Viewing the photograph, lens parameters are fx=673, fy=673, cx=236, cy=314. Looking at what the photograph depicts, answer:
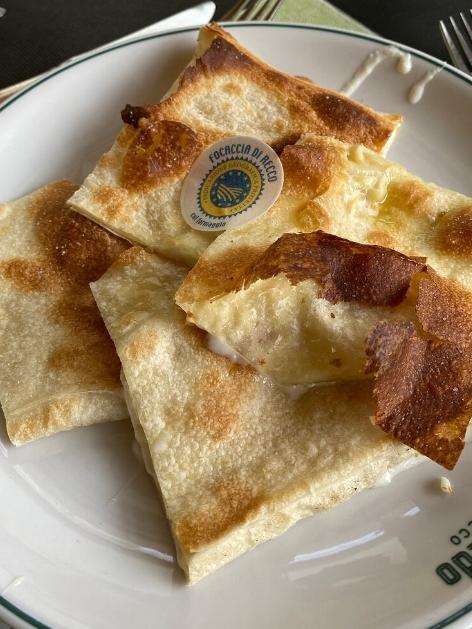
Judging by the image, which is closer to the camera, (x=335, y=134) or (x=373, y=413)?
(x=373, y=413)

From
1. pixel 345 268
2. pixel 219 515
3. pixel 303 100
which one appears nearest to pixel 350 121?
pixel 303 100

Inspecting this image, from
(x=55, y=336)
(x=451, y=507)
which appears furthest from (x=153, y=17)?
(x=451, y=507)

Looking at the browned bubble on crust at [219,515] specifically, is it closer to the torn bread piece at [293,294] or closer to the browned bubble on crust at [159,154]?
the torn bread piece at [293,294]

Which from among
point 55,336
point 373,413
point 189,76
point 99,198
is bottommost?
point 55,336

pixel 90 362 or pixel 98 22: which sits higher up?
pixel 98 22

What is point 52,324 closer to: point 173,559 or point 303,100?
point 173,559

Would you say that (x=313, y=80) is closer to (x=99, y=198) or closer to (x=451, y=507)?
(x=99, y=198)

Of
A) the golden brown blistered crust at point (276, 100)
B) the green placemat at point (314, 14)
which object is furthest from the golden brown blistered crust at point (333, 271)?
the green placemat at point (314, 14)

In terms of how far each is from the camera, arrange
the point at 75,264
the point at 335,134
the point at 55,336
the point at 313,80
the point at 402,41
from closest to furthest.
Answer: the point at 55,336 < the point at 75,264 < the point at 335,134 < the point at 313,80 < the point at 402,41
